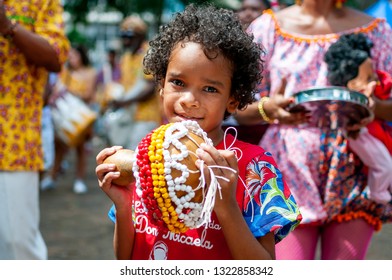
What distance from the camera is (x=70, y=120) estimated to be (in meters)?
9.15

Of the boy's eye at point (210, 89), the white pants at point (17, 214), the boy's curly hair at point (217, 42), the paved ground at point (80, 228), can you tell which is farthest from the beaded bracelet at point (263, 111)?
the paved ground at point (80, 228)

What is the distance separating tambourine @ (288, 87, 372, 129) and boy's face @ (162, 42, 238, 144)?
63 cm

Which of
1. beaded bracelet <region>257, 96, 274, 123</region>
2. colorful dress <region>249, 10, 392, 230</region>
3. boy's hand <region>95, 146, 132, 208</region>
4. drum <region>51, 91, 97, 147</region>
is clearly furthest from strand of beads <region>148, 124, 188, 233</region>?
drum <region>51, 91, 97, 147</region>

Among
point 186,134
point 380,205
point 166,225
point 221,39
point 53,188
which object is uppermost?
point 221,39

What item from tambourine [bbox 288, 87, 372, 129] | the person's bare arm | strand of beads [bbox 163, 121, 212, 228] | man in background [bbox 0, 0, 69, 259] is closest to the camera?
strand of beads [bbox 163, 121, 212, 228]

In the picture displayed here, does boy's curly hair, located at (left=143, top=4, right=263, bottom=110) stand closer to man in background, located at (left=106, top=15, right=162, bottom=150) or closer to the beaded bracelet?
the beaded bracelet

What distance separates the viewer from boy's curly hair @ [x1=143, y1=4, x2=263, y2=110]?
2209mm

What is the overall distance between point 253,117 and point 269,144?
0.24 metres

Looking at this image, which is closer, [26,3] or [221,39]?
[221,39]

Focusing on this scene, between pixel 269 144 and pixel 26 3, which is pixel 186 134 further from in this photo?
pixel 26 3

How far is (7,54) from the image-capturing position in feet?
11.2

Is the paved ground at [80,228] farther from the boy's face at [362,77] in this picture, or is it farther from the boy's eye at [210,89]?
the boy's eye at [210,89]

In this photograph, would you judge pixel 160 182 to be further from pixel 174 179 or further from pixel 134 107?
pixel 134 107
